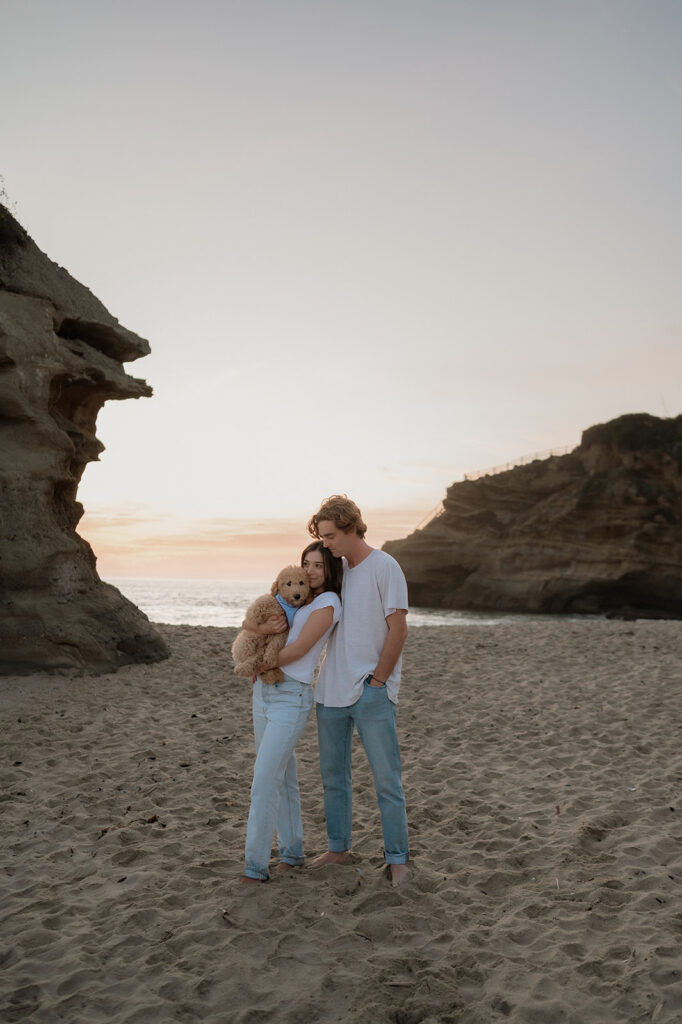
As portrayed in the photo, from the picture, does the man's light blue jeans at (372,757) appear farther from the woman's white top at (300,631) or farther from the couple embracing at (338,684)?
the woman's white top at (300,631)

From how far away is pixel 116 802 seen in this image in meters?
5.62

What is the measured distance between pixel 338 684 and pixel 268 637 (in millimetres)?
492

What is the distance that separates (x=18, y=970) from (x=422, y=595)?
4454 cm

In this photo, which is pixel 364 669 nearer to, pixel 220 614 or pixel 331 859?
pixel 331 859

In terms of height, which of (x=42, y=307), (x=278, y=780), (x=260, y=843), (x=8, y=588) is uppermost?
(x=42, y=307)

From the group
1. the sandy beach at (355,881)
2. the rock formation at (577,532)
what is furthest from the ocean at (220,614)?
the sandy beach at (355,881)

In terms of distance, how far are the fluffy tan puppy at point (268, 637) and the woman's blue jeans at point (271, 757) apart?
0.39ft

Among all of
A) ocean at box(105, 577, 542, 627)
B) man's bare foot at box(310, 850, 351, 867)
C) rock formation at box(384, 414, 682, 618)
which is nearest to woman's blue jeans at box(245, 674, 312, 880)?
man's bare foot at box(310, 850, 351, 867)

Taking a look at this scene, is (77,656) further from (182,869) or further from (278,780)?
(278,780)

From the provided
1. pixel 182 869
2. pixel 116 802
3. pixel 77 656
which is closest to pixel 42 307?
pixel 77 656

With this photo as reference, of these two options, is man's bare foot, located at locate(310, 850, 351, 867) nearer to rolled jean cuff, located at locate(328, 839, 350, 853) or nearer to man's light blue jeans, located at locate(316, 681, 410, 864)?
rolled jean cuff, located at locate(328, 839, 350, 853)

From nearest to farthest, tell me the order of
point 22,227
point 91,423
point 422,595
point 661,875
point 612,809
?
point 661,875
point 612,809
point 22,227
point 91,423
point 422,595

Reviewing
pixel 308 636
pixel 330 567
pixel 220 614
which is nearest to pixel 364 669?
pixel 308 636

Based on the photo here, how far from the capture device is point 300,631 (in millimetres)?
4000
